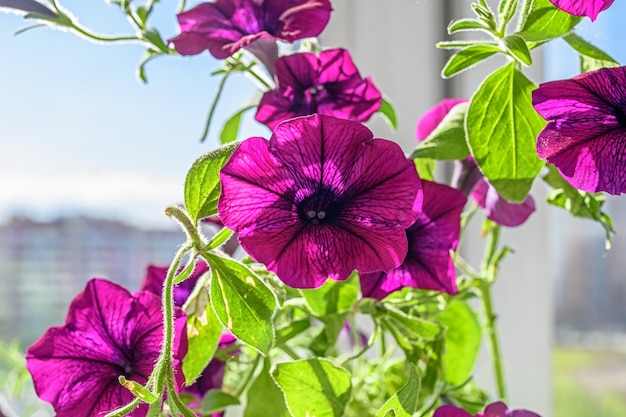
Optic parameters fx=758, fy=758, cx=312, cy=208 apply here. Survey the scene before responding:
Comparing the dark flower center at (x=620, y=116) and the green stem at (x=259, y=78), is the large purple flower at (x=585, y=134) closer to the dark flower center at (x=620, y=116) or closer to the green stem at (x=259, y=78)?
the dark flower center at (x=620, y=116)

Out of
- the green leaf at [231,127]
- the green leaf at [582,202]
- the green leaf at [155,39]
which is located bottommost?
the green leaf at [582,202]

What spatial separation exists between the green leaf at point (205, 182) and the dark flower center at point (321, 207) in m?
0.03

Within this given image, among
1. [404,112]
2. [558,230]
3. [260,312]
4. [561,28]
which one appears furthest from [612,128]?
[558,230]

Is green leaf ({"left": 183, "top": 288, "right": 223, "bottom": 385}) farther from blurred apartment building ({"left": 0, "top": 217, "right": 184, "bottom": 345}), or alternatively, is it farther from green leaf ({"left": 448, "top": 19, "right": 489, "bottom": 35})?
blurred apartment building ({"left": 0, "top": 217, "right": 184, "bottom": 345})

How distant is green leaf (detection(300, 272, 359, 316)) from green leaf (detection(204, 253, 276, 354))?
0.06 metres

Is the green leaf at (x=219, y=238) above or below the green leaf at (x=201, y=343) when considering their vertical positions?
above

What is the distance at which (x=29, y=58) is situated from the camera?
0.83 meters

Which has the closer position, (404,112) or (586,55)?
(586,55)

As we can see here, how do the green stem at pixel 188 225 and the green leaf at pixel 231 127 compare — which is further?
the green leaf at pixel 231 127

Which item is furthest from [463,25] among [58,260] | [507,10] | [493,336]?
[58,260]

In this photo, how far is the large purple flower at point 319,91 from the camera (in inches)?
14.5

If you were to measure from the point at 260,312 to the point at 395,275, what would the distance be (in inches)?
3.1

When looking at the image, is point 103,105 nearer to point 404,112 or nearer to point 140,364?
point 404,112

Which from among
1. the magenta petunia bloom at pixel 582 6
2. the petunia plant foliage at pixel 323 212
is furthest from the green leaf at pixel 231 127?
the magenta petunia bloom at pixel 582 6
